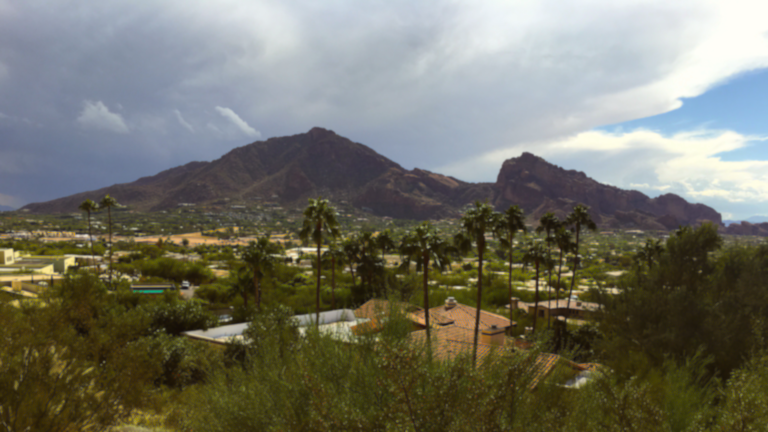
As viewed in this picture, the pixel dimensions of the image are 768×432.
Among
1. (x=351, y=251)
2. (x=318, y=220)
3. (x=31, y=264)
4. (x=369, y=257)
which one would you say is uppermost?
(x=318, y=220)

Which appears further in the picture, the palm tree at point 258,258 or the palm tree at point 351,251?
the palm tree at point 351,251

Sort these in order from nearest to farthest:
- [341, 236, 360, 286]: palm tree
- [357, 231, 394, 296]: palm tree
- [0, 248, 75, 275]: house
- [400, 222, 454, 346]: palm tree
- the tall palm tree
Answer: [400, 222, 454, 346]: palm tree
the tall palm tree
[357, 231, 394, 296]: palm tree
[341, 236, 360, 286]: palm tree
[0, 248, 75, 275]: house

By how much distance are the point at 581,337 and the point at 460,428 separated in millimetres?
28365

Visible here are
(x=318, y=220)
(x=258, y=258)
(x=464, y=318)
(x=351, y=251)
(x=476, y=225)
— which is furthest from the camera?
(x=351, y=251)

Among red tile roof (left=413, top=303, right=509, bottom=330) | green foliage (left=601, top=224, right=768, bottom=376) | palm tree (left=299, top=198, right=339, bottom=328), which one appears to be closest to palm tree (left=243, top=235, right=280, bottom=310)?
palm tree (left=299, top=198, right=339, bottom=328)

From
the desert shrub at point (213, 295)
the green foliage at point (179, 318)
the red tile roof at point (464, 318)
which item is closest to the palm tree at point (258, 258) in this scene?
the green foliage at point (179, 318)

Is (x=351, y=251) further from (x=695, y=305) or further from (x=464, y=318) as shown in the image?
(x=695, y=305)

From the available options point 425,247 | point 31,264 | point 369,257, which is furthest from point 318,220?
point 31,264

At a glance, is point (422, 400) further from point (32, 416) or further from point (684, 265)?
point (684, 265)

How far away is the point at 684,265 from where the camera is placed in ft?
65.5

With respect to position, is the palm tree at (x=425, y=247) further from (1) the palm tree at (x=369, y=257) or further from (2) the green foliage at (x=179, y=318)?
(1) the palm tree at (x=369, y=257)

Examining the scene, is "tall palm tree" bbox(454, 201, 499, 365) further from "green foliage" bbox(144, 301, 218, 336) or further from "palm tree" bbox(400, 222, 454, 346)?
"green foliage" bbox(144, 301, 218, 336)

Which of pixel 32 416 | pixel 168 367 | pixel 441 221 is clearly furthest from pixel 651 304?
pixel 441 221

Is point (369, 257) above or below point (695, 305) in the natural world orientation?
below
